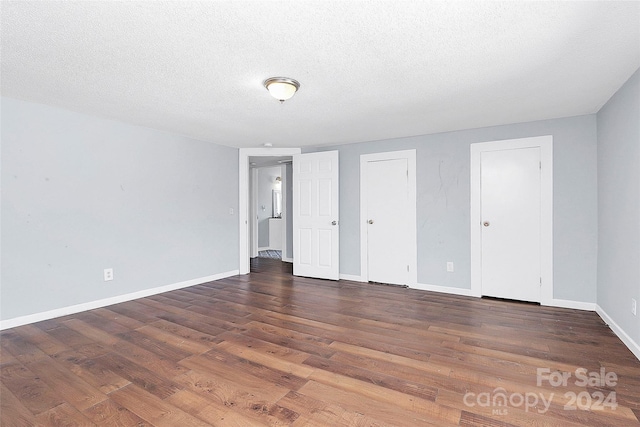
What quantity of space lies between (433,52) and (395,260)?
10.4 feet

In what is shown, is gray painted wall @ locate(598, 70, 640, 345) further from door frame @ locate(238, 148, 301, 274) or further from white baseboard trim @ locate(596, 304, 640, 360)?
door frame @ locate(238, 148, 301, 274)

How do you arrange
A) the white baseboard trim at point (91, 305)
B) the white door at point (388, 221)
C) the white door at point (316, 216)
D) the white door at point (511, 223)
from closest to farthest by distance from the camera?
the white baseboard trim at point (91, 305) < the white door at point (511, 223) < the white door at point (388, 221) < the white door at point (316, 216)

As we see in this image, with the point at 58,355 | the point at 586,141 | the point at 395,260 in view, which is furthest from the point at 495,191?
the point at 58,355

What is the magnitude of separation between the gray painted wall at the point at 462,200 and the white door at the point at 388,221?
21 cm

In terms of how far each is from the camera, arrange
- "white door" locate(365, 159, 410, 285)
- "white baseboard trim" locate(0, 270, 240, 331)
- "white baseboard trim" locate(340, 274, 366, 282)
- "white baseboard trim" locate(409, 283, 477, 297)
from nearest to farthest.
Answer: "white baseboard trim" locate(0, 270, 240, 331) < "white baseboard trim" locate(409, 283, 477, 297) < "white door" locate(365, 159, 410, 285) < "white baseboard trim" locate(340, 274, 366, 282)

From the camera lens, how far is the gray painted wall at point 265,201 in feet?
28.7

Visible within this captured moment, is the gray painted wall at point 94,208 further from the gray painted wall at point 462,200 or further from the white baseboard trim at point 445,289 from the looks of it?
the white baseboard trim at point 445,289

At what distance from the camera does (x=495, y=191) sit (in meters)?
3.95

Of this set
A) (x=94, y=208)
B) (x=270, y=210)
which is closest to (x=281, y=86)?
(x=94, y=208)

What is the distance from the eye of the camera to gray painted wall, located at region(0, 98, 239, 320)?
3037 millimetres

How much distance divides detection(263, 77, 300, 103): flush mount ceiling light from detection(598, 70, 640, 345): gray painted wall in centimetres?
269

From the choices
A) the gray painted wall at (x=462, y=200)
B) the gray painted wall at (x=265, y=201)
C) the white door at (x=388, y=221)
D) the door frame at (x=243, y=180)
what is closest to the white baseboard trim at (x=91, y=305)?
the door frame at (x=243, y=180)

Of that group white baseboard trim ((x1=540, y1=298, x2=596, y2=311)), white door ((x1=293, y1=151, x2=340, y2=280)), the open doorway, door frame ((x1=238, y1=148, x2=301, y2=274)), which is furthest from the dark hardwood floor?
the open doorway

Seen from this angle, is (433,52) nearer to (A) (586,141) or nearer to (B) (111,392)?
(A) (586,141)
